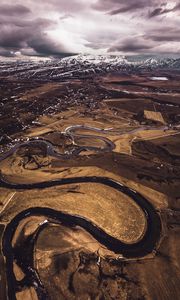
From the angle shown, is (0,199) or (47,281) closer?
(47,281)

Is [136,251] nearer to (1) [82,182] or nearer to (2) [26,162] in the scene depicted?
(1) [82,182]

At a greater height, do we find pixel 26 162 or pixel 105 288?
pixel 26 162

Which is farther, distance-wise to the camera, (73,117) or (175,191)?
(73,117)

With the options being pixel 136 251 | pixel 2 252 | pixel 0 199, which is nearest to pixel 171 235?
pixel 136 251

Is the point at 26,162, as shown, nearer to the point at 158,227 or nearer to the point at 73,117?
the point at 158,227

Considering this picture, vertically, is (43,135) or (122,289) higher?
(43,135)

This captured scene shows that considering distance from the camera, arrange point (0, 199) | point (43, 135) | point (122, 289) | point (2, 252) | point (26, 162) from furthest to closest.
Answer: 1. point (43, 135)
2. point (26, 162)
3. point (0, 199)
4. point (2, 252)
5. point (122, 289)

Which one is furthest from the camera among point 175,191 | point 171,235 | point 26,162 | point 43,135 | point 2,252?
point 43,135

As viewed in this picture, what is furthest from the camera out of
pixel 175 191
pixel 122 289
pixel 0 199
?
pixel 175 191

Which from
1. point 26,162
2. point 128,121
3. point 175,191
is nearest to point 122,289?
point 175,191
